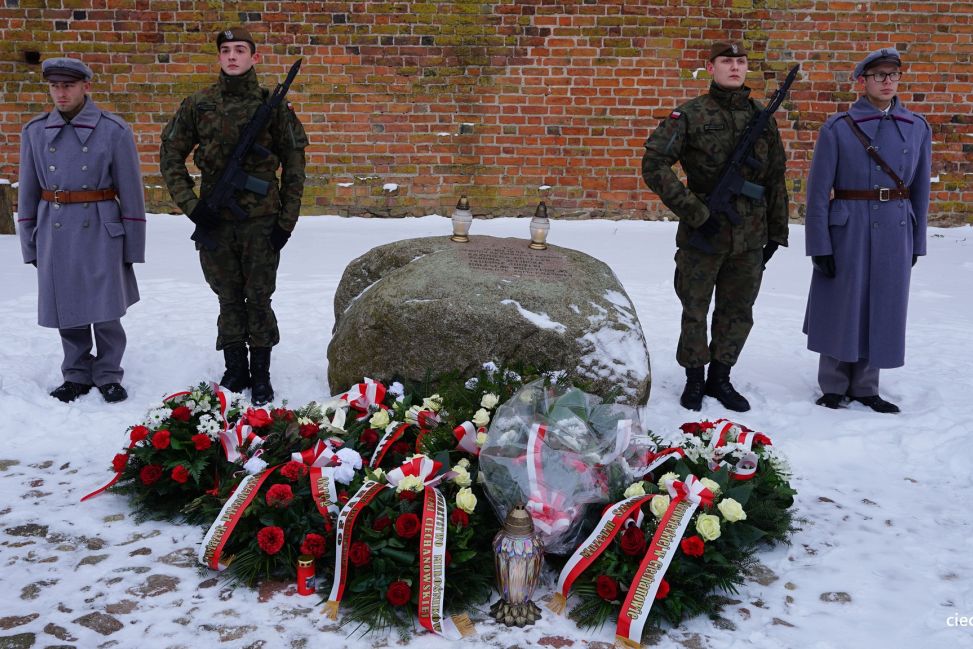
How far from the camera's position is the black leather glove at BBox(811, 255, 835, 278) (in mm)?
4359

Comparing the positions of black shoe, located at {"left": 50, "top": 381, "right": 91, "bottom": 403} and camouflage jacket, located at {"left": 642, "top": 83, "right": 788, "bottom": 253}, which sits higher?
camouflage jacket, located at {"left": 642, "top": 83, "right": 788, "bottom": 253}

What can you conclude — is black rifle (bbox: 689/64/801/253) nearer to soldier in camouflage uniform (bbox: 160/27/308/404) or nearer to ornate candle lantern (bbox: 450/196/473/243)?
ornate candle lantern (bbox: 450/196/473/243)

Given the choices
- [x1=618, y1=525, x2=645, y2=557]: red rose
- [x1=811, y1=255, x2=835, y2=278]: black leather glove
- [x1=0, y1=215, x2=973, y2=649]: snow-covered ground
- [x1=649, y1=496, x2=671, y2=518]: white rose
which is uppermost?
[x1=811, y1=255, x2=835, y2=278]: black leather glove

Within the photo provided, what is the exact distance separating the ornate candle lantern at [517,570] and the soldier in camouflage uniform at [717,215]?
207 cm

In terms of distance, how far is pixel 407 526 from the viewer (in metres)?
2.68

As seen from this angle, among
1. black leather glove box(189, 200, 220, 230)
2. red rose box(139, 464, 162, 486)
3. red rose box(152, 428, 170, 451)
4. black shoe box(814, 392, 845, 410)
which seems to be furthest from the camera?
black shoe box(814, 392, 845, 410)

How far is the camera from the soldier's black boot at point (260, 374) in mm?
4453

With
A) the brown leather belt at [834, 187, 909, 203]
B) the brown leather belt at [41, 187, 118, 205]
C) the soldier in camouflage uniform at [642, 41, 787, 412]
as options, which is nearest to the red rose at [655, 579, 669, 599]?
the soldier in camouflage uniform at [642, 41, 787, 412]

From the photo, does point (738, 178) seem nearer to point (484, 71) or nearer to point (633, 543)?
point (633, 543)

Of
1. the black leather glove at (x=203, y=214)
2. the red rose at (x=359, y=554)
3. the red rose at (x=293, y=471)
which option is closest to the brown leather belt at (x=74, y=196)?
the black leather glove at (x=203, y=214)

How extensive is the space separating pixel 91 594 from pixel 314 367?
2.41 m

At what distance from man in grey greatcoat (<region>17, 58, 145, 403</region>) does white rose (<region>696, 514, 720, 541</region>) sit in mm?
3058

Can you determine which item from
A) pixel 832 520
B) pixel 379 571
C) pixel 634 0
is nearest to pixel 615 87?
pixel 634 0

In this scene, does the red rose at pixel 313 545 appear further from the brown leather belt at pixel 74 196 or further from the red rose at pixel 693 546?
the brown leather belt at pixel 74 196
